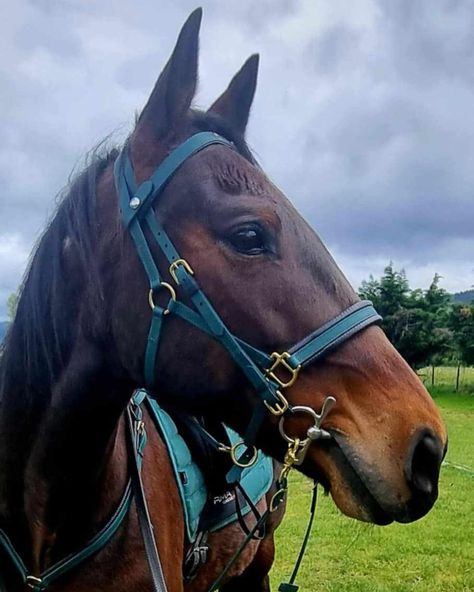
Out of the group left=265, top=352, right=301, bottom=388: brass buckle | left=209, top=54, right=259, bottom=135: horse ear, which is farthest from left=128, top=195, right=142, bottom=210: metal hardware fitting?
left=265, top=352, right=301, bottom=388: brass buckle

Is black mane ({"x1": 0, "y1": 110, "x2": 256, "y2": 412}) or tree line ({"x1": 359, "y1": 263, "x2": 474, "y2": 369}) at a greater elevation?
tree line ({"x1": 359, "y1": 263, "x2": 474, "y2": 369})

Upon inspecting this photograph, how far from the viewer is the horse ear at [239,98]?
2.17 meters

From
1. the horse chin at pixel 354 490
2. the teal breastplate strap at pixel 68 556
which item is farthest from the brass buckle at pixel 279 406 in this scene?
the teal breastplate strap at pixel 68 556

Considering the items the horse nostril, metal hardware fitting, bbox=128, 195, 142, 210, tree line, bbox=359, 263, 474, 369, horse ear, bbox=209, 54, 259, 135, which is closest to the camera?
the horse nostril

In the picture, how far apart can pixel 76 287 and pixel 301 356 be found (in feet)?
2.66

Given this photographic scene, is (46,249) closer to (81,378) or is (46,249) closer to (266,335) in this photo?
(81,378)

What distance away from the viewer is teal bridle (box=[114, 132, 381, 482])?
1.66 metres

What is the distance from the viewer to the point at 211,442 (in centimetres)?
295

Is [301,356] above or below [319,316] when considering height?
below

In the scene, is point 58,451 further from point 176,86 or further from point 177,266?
point 176,86

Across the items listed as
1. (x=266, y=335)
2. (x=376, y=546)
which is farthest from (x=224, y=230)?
(x=376, y=546)

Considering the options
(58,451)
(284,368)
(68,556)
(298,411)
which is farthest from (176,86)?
(68,556)

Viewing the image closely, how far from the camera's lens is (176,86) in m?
1.94

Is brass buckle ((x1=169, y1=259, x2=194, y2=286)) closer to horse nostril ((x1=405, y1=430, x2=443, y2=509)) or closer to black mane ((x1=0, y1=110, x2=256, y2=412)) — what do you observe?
black mane ((x1=0, y1=110, x2=256, y2=412))
